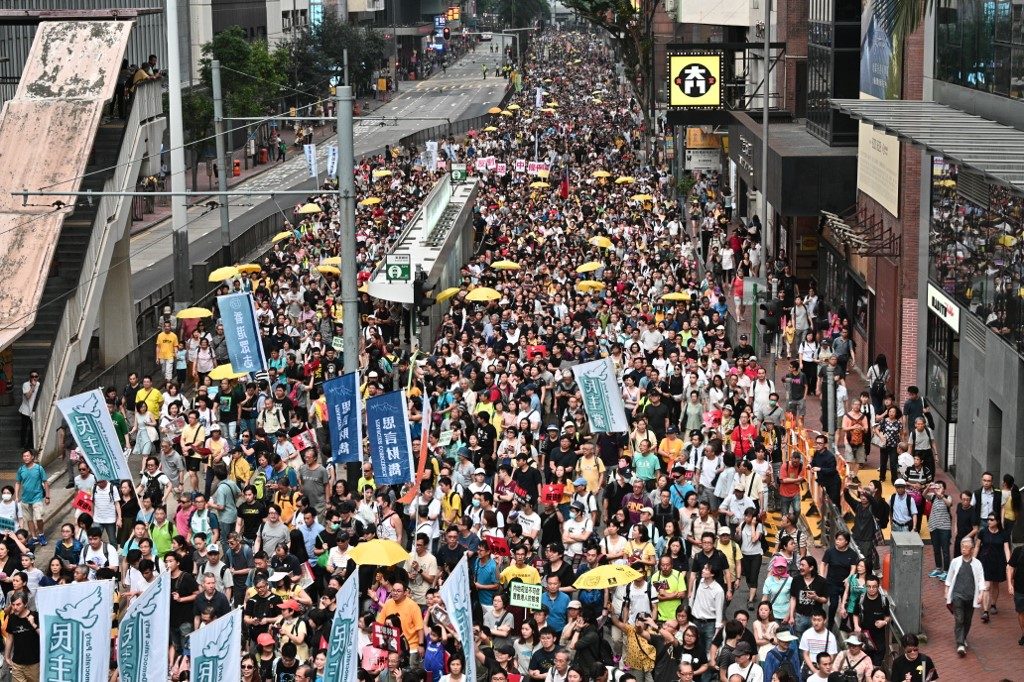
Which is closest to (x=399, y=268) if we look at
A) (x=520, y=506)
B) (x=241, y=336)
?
(x=241, y=336)

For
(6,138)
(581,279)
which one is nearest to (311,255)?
(581,279)

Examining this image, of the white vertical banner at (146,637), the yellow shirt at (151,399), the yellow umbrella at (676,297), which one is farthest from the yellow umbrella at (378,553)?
the yellow umbrella at (676,297)

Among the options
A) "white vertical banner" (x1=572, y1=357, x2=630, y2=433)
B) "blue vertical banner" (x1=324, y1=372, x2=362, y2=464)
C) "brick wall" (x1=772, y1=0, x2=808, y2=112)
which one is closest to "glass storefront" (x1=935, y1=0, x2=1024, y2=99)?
"white vertical banner" (x1=572, y1=357, x2=630, y2=433)

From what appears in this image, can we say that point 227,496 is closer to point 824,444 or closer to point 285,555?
point 285,555

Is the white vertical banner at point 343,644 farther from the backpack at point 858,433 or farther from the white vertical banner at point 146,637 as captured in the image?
the backpack at point 858,433

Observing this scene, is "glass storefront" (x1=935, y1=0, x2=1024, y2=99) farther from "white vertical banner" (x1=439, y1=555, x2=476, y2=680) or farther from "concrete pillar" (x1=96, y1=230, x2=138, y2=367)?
"concrete pillar" (x1=96, y1=230, x2=138, y2=367)

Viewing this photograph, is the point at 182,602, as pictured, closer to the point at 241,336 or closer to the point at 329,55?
the point at 241,336
